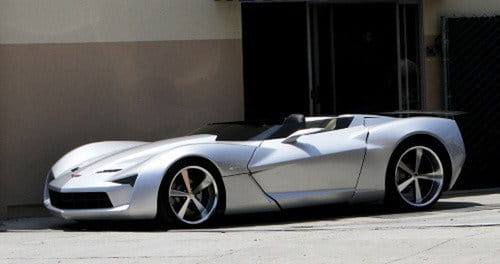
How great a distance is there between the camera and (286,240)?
9.20 meters

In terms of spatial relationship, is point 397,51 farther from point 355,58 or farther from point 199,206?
point 199,206

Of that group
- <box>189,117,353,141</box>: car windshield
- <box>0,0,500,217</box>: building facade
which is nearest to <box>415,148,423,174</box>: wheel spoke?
<box>189,117,353,141</box>: car windshield

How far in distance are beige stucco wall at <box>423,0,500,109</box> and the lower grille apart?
5407 millimetres

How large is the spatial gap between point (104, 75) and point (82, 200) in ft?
9.33

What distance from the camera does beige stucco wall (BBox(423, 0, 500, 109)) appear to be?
1468 cm

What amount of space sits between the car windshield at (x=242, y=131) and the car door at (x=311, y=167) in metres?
0.15

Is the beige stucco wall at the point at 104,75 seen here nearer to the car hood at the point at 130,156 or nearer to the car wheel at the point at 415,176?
the car hood at the point at 130,156

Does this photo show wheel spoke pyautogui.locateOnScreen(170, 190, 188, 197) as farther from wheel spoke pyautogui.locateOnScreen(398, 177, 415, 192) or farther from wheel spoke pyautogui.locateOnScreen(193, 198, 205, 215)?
wheel spoke pyautogui.locateOnScreen(398, 177, 415, 192)

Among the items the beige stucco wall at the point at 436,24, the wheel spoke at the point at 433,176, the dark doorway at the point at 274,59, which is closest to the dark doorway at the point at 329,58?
the dark doorway at the point at 274,59

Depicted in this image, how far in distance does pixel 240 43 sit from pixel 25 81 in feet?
8.28

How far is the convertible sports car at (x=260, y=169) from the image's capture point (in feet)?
34.9

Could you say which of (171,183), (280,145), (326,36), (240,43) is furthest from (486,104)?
(171,183)

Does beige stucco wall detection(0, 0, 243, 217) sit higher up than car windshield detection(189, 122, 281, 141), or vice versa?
beige stucco wall detection(0, 0, 243, 217)

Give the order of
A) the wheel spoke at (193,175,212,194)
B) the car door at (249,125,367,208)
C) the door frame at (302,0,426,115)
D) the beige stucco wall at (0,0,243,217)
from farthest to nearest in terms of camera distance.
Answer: the door frame at (302,0,426,115), the beige stucco wall at (0,0,243,217), the car door at (249,125,367,208), the wheel spoke at (193,175,212,194)
